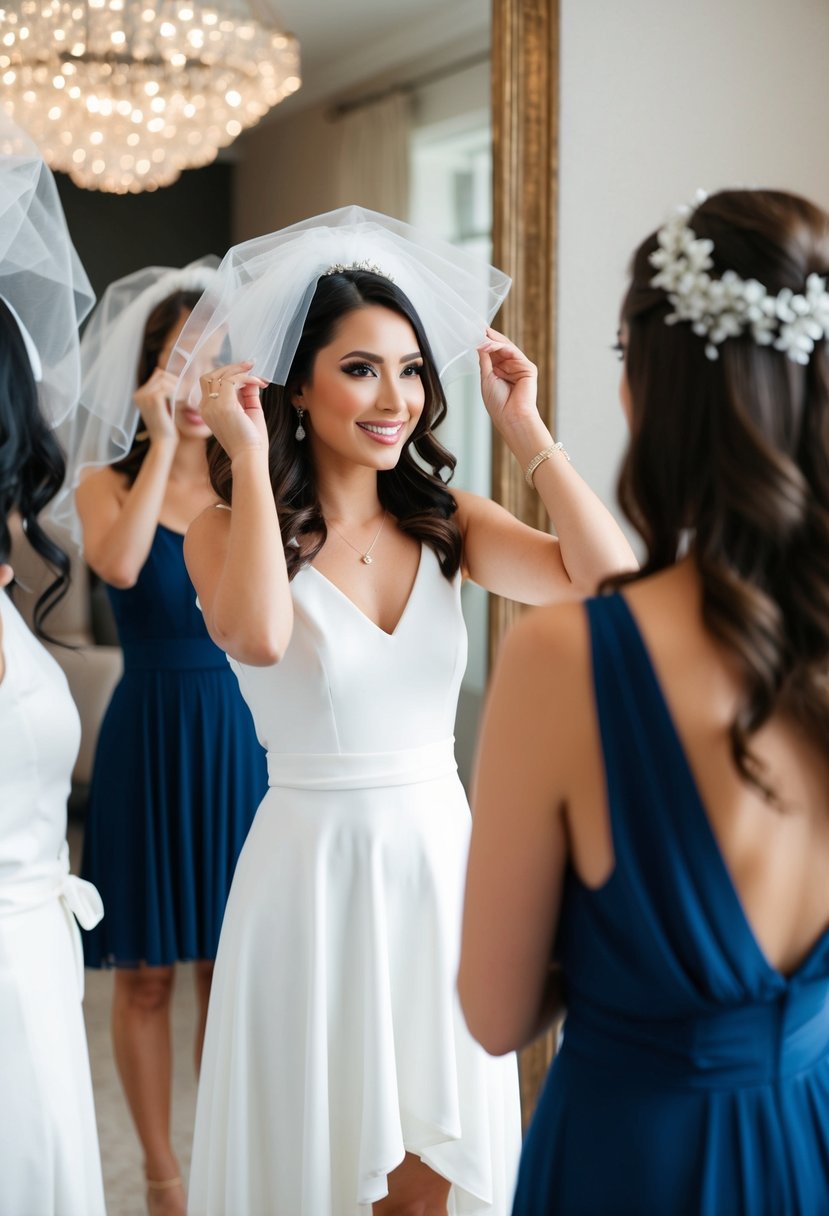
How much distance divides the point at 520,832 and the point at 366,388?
100cm

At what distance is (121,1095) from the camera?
9.20ft

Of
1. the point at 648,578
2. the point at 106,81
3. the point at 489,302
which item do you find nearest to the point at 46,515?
the point at 106,81

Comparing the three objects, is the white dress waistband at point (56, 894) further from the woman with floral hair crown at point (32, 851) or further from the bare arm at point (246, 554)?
the bare arm at point (246, 554)

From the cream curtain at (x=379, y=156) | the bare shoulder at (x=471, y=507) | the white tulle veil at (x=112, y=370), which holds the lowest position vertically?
the bare shoulder at (x=471, y=507)

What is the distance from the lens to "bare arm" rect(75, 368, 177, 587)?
2477mm

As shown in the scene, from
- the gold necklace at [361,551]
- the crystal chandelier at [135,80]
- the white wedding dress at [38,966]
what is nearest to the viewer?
the white wedding dress at [38,966]

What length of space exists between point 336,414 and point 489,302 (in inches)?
14.8

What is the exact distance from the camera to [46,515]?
250 centimetres

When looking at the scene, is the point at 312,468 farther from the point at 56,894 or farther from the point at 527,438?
the point at 56,894

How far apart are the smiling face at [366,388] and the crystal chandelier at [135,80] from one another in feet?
2.63

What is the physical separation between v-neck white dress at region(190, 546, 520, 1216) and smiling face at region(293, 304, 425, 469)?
22cm

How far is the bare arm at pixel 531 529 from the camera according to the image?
1871mm

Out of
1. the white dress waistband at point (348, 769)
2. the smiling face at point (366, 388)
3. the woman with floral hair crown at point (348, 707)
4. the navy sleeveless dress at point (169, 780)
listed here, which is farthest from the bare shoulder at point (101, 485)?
the white dress waistband at point (348, 769)

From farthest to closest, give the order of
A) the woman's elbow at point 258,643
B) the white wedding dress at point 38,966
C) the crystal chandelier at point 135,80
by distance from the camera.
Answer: the crystal chandelier at point 135,80 → the woman's elbow at point 258,643 → the white wedding dress at point 38,966
